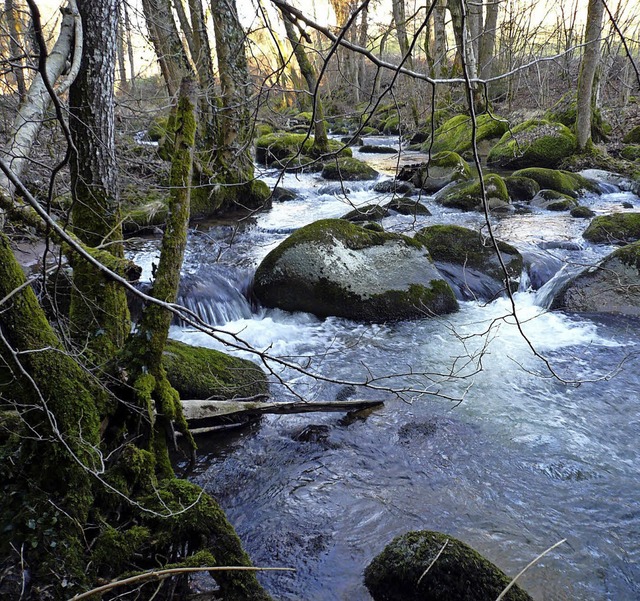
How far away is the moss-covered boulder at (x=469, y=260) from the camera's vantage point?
7770mm

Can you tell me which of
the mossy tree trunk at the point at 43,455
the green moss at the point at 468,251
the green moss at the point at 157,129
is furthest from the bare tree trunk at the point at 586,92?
the mossy tree trunk at the point at 43,455

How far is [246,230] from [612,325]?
22.2 ft

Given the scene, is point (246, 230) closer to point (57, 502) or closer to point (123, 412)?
point (123, 412)

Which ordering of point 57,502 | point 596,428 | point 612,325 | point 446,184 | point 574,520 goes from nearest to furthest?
point 57,502, point 574,520, point 596,428, point 612,325, point 446,184

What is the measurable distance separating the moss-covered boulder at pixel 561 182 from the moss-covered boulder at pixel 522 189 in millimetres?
347

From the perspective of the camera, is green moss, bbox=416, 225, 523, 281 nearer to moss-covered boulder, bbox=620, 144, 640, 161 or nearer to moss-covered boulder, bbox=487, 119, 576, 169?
moss-covered boulder, bbox=487, 119, 576, 169

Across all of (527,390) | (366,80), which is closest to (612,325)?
(527,390)

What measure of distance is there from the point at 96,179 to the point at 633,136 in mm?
17311

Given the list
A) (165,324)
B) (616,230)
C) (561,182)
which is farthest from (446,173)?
(165,324)

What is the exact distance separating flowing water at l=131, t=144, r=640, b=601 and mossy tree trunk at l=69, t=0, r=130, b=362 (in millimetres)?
885

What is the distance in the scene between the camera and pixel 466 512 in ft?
12.0

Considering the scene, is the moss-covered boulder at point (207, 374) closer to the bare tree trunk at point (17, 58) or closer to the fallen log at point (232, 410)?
the fallen log at point (232, 410)

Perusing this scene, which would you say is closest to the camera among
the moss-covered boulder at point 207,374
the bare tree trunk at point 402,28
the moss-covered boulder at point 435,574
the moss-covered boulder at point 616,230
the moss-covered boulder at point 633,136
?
the bare tree trunk at point 402,28

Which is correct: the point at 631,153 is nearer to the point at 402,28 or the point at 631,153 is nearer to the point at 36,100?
the point at 402,28
